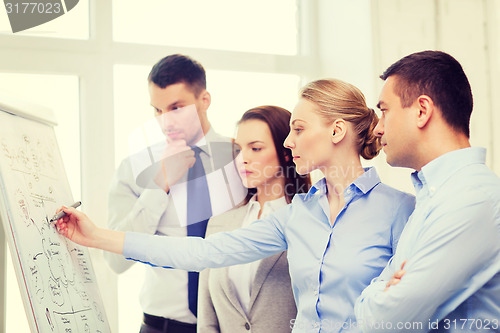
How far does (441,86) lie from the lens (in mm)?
1316

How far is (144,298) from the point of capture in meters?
2.05

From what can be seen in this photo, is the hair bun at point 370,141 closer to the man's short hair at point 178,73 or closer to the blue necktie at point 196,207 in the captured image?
the blue necktie at point 196,207

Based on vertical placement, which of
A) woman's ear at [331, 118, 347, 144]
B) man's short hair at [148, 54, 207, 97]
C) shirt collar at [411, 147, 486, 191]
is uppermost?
man's short hair at [148, 54, 207, 97]

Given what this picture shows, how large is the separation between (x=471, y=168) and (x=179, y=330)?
126 centimetres

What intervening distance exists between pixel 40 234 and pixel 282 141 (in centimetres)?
89

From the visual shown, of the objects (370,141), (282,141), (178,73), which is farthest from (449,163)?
(178,73)

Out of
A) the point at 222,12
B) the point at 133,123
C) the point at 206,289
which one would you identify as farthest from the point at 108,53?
the point at 206,289

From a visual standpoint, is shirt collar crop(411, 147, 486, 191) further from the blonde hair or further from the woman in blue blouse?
the blonde hair

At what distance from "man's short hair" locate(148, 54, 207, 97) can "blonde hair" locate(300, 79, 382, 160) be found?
696 millimetres

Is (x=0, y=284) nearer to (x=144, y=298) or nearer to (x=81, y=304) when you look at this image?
(x=144, y=298)

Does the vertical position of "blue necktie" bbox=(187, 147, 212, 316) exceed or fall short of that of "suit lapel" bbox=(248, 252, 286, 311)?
it exceeds it

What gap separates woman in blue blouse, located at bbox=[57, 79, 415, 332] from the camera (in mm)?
1461

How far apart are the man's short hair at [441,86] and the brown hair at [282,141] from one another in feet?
Answer: 1.96

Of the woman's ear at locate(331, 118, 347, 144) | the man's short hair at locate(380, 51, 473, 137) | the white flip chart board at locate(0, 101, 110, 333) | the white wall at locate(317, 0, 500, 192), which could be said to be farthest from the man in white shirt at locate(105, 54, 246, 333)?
the white wall at locate(317, 0, 500, 192)
